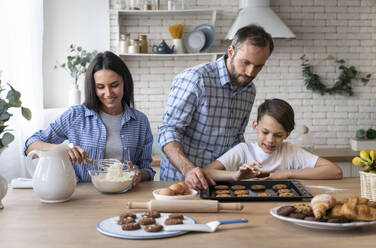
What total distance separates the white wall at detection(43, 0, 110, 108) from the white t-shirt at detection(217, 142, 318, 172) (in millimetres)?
2509

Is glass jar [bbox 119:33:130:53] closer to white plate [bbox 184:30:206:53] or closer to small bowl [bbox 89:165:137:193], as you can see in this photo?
white plate [bbox 184:30:206:53]

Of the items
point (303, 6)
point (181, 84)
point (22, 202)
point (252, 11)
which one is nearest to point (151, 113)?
point (252, 11)

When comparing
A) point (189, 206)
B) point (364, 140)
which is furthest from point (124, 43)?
point (189, 206)

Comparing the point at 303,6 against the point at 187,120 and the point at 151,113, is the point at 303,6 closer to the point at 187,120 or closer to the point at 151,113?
the point at 151,113

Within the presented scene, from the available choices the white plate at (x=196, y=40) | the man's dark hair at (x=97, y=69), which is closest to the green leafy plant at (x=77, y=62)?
the white plate at (x=196, y=40)

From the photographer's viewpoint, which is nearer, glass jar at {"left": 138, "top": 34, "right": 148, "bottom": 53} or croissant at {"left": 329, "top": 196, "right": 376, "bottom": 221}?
croissant at {"left": 329, "top": 196, "right": 376, "bottom": 221}

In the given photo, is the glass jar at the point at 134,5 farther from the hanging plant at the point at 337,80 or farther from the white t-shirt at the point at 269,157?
the white t-shirt at the point at 269,157

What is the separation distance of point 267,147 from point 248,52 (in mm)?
548

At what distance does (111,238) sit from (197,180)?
677mm

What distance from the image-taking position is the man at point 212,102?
2518mm

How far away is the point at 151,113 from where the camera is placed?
4945 mm

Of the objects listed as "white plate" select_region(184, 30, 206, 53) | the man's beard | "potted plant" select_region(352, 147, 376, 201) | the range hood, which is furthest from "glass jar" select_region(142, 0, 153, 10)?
"potted plant" select_region(352, 147, 376, 201)

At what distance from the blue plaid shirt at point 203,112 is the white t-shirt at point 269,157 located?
12cm

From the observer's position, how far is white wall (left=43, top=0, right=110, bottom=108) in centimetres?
466
